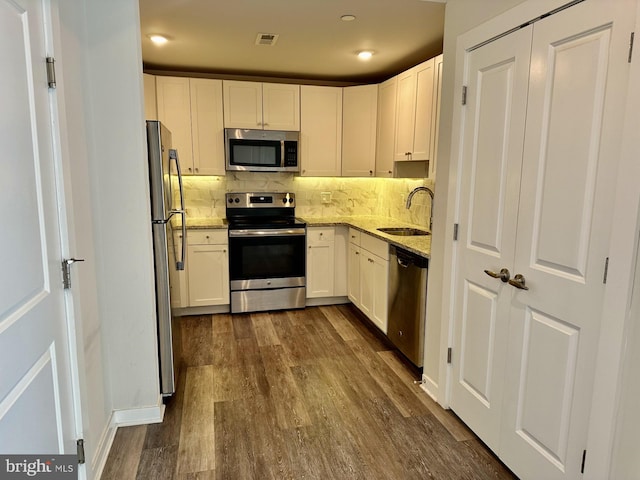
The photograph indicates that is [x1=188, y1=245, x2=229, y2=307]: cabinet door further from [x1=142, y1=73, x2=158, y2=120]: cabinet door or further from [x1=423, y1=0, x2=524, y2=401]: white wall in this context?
[x1=423, y1=0, x2=524, y2=401]: white wall

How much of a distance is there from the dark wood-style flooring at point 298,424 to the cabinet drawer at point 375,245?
0.78 metres

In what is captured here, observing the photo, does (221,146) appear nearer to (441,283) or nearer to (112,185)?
(112,185)

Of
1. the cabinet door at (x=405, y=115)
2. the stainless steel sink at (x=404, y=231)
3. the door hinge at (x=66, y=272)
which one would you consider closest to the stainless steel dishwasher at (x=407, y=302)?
the stainless steel sink at (x=404, y=231)

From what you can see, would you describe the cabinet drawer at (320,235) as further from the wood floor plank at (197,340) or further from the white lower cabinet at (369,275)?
the wood floor plank at (197,340)

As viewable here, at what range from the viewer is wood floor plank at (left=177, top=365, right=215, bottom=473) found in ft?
6.64

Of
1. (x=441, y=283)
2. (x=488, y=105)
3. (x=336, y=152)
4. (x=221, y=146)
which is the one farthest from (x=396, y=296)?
(x=221, y=146)

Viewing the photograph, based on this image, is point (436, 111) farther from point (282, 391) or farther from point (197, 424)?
point (197, 424)

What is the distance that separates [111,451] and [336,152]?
3.33 meters

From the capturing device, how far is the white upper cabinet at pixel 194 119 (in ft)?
12.9

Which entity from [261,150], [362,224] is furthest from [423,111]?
[261,150]

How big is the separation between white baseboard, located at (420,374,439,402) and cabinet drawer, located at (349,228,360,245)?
160 cm

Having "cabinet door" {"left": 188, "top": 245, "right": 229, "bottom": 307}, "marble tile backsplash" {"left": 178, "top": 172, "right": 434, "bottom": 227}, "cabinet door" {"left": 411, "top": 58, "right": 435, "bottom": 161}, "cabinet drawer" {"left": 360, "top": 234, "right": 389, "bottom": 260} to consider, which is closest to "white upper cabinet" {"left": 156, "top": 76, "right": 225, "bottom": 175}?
"marble tile backsplash" {"left": 178, "top": 172, "right": 434, "bottom": 227}

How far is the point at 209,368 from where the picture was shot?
300cm

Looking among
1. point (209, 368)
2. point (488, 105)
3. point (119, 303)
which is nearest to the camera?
point (488, 105)
